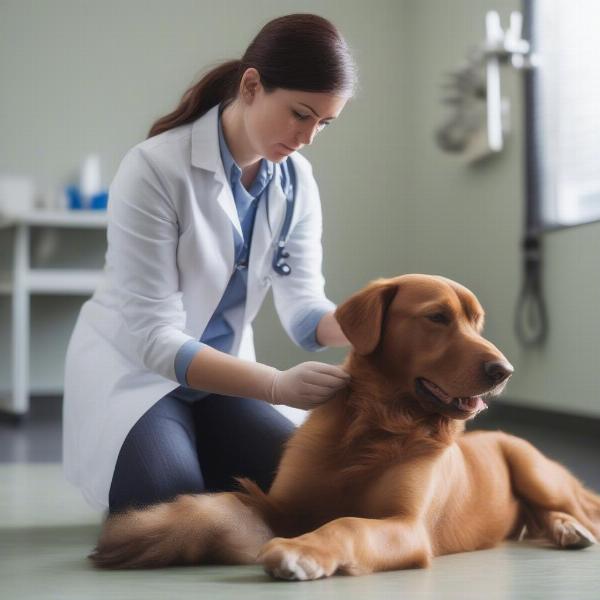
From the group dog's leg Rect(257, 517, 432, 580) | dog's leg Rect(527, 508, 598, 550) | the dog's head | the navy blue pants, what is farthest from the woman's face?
dog's leg Rect(527, 508, 598, 550)

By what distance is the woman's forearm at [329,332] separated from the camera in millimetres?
1989

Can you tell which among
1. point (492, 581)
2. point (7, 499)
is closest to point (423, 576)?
point (492, 581)

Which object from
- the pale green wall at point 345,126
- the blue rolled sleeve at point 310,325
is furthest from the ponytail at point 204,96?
the pale green wall at point 345,126

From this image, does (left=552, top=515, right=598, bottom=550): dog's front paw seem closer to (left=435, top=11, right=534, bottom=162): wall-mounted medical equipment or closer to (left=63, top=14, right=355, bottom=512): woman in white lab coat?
(left=63, top=14, right=355, bottom=512): woman in white lab coat

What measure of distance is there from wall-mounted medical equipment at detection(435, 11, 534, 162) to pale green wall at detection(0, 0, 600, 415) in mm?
105

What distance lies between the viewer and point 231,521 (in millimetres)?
1587

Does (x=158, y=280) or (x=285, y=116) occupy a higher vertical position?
(x=285, y=116)

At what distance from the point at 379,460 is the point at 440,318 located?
255mm

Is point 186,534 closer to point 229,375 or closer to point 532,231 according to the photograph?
point 229,375

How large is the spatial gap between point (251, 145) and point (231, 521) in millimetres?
762

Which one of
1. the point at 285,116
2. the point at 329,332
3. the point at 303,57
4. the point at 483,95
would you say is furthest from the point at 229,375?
the point at 483,95

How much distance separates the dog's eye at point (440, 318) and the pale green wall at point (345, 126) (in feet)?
10.2

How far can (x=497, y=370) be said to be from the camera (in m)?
1.49

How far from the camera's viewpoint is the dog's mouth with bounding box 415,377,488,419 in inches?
61.4
